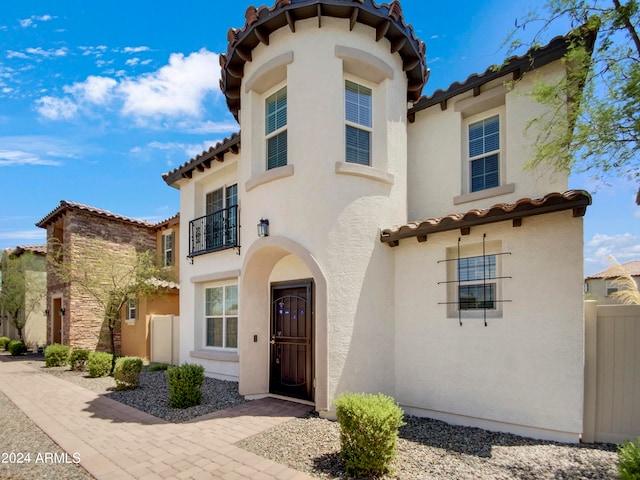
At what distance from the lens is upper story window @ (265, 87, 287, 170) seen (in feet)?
29.0

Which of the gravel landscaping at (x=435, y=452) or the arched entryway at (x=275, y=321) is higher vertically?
the arched entryway at (x=275, y=321)

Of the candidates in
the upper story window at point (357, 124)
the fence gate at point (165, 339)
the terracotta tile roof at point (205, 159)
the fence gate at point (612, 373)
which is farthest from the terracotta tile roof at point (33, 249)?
the fence gate at point (612, 373)

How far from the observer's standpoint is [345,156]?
8055 mm

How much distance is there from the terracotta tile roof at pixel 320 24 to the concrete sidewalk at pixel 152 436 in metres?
8.33

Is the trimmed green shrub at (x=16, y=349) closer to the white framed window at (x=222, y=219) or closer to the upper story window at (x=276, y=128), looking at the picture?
the white framed window at (x=222, y=219)

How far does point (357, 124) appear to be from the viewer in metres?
8.43

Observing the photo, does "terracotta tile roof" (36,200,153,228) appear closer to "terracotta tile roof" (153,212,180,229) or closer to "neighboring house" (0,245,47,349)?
"terracotta tile roof" (153,212,180,229)

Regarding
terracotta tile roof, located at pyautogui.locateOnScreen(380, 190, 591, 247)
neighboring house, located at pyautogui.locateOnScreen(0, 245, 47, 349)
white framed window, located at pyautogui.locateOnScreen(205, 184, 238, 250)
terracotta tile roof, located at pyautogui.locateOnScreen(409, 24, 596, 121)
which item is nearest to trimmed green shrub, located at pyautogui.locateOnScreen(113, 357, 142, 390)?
white framed window, located at pyautogui.locateOnScreen(205, 184, 238, 250)

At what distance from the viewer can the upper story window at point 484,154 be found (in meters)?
8.69

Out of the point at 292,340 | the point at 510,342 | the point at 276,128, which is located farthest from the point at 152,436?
the point at 276,128

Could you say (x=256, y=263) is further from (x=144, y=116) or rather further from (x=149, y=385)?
(x=144, y=116)

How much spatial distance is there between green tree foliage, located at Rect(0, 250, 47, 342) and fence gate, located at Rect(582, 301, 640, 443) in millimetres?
27927

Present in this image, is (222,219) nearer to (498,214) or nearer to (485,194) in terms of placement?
(485,194)

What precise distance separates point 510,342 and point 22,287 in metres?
26.9
